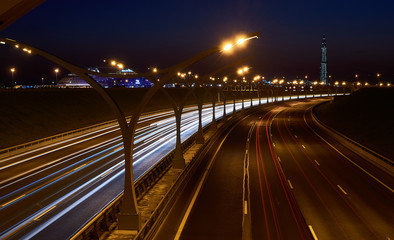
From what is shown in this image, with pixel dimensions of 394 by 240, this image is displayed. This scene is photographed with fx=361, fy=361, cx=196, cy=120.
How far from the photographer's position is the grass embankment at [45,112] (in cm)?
5256

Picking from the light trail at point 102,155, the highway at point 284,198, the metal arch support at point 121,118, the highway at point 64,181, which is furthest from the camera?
the light trail at point 102,155

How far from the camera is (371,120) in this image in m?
62.2

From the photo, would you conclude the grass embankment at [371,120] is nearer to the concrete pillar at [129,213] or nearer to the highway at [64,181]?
the highway at [64,181]

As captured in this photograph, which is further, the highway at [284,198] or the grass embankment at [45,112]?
the grass embankment at [45,112]

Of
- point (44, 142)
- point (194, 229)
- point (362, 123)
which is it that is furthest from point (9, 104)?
point (362, 123)

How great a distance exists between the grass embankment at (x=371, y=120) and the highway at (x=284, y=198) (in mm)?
9611

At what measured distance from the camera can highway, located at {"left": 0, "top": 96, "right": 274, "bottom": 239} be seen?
20109 mm

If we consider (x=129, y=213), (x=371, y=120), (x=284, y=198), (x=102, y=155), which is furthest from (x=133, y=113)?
(x=371, y=120)

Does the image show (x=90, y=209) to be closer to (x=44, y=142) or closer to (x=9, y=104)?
(x=44, y=142)

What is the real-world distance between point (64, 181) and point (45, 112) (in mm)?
39245

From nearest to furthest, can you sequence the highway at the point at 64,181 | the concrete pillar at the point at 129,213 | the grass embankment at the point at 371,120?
the concrete pillar at the point at 129,213 → the highway at the point at 64,181 → the grass embankment at the point at 371,120

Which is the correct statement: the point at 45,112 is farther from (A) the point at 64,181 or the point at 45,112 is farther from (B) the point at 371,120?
(B) the point at 371,120

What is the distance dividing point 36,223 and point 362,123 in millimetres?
58199

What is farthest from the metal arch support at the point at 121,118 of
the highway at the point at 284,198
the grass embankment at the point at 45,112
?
the grass embankment at the point at 45,112
